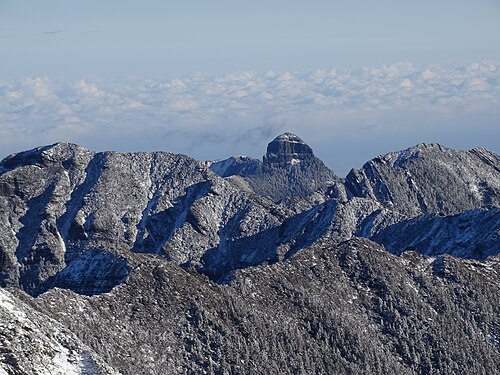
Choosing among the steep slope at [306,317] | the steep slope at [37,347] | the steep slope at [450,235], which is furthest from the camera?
the steep slope at [450,235]

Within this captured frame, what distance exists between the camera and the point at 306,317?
126500 mm

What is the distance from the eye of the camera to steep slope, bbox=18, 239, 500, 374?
385ft

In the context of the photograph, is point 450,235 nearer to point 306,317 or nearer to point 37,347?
point 306,317

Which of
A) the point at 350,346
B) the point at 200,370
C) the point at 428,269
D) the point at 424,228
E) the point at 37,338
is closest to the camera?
the point at 37,338

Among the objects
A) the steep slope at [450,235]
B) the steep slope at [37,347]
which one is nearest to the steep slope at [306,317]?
the steep slope at [37,347]

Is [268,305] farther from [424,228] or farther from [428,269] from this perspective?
[424,228]

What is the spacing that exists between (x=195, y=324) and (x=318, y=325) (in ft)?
41.0

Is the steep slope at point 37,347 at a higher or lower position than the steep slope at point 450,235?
higher

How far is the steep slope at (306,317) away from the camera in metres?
117

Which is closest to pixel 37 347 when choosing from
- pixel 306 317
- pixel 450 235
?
pixel 306 317

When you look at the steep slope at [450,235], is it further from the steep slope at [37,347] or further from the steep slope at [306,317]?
A: the steep slope at [37,347]

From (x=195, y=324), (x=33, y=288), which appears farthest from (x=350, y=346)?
(x=33, y=288)

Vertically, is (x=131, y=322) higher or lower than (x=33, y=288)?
higher

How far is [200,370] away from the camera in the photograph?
11606cm
